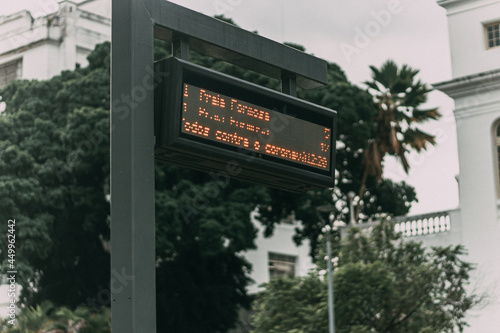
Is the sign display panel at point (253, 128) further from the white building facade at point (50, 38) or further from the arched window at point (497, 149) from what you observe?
the white building facade at point (50, 38)

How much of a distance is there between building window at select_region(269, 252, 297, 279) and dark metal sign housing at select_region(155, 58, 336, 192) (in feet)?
127

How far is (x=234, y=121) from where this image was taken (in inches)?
257

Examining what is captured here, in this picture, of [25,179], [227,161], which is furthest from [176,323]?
→ [227,161]

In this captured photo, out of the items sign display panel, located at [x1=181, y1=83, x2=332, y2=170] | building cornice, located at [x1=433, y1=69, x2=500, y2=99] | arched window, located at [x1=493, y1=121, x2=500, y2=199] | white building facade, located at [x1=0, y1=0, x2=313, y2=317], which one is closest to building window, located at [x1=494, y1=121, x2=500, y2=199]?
arched window, located at [x1=493, y1=121, x2=500, y2=199]

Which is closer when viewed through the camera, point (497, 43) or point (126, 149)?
point (126, 149)

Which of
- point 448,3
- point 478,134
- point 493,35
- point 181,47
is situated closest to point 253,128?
point 181,47

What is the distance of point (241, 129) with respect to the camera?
6.54 metres

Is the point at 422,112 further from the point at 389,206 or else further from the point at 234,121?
the point at 234,121

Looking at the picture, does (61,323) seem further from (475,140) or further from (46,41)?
(46,41)

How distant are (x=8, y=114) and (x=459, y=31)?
51.4 ft

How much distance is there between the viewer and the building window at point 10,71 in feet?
129

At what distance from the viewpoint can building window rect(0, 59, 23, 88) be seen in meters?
39.4

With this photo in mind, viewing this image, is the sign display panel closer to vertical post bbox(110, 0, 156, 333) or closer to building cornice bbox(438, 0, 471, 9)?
vertical post bbox(110, 0, 156, 333)

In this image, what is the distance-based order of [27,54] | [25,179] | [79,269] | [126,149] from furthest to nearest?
[27,54] → [79,269] → [25,179] → [126,149]
